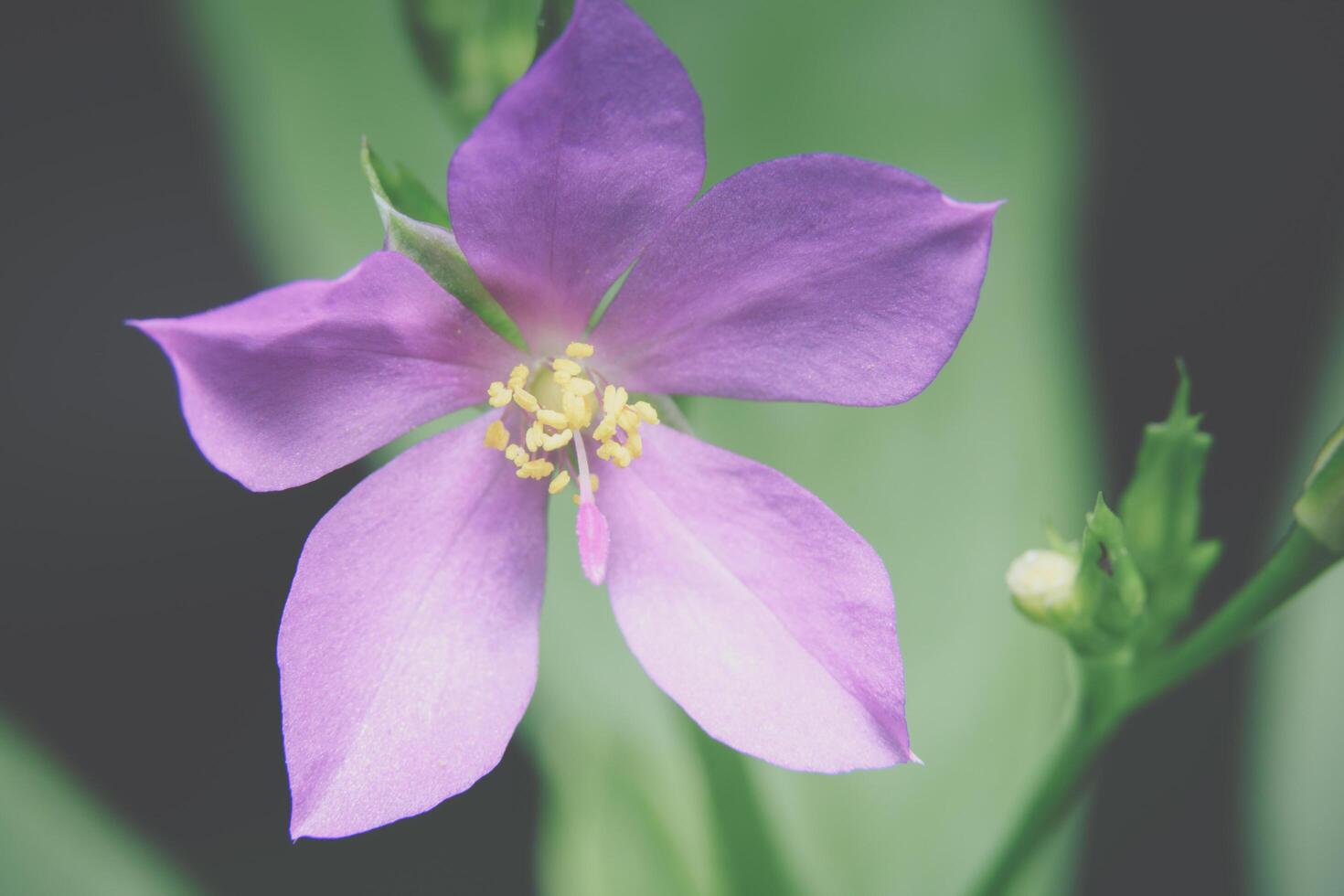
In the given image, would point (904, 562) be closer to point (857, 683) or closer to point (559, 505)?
point (559, 505)

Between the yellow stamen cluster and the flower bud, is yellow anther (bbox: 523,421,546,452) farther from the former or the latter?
the flower bud

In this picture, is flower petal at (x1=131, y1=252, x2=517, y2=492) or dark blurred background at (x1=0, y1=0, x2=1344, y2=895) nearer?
flower petal at (x1=131, y1=252, x2=517, y2=492)

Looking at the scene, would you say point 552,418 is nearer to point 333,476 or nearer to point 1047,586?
point 1047,586

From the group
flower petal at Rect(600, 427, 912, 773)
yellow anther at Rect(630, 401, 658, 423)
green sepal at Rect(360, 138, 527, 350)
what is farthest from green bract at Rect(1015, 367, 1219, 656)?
green sepal at Rect(360, 138, 527, 350)

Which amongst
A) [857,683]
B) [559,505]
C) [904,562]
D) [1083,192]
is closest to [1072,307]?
[1083,192]

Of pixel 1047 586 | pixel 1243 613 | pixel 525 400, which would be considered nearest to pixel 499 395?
pixel 525 400

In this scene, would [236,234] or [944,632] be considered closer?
[944,632]
